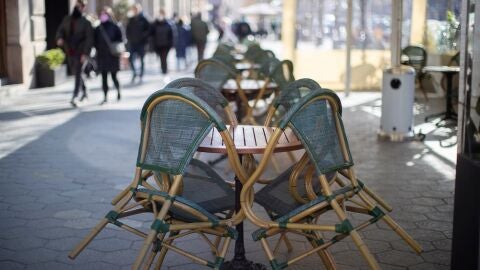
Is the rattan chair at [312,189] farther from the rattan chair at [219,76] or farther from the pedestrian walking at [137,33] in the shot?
the pedestrian walking at [137,33]

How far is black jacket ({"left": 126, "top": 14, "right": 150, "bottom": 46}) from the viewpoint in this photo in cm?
1548

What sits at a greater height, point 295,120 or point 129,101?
point 295,120

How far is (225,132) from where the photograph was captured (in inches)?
125

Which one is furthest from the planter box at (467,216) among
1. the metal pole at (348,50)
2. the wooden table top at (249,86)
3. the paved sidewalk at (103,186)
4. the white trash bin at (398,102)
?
the metal pole at (348,50)

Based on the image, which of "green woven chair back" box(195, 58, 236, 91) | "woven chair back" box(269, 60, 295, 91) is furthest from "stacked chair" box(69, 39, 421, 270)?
"green woven chair back" box(195, 58, 236, 91)

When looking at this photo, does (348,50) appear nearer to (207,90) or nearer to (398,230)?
(207,90)

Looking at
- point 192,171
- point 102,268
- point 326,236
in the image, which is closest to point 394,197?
point 326,236

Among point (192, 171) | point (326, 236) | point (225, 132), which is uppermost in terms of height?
point (225, 132)

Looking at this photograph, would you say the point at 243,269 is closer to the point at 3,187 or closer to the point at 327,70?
the point at 3,187

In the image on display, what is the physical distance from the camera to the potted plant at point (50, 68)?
13.1 m

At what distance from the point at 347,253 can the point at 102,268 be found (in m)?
1.46

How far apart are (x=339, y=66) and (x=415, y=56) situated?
2.03m

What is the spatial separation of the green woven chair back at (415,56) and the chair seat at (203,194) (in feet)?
→ 26.0

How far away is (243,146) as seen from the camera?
3.49 meters
